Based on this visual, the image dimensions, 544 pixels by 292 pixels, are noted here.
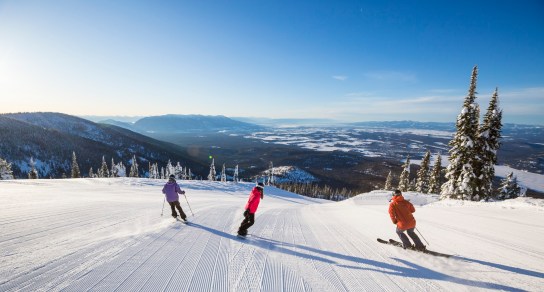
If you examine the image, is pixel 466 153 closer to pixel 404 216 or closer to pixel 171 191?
pixel 404 216

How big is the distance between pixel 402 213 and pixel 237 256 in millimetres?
4901

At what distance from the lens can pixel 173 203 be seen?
10.3m

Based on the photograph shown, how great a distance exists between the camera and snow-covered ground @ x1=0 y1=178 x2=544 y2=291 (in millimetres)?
5270

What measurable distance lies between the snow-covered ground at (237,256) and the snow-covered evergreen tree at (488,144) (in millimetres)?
21297

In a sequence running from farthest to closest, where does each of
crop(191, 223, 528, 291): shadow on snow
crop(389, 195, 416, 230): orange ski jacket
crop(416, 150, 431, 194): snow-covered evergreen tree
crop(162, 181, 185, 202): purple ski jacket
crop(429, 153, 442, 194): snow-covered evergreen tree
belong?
crop(416, 150, 431, 194): snow-covered evergreen tree
crop(429, 153, 442, 194): snow-covered evergreen tree
crop(162, 181, 185, 202): purple ski jacket
crop(389, 195, 416, 230): orange ski jacket
crop(191, 223, 528, 291): shadow on snow

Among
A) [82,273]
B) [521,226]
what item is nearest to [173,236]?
[82,273]

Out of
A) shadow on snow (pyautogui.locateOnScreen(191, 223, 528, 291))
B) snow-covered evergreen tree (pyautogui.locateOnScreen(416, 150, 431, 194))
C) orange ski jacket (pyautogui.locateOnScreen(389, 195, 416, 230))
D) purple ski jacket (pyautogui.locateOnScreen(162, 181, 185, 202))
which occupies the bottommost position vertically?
snow-covered evergreen tree (pyautogui.locateOnScreen(416, 150, 431, 194))

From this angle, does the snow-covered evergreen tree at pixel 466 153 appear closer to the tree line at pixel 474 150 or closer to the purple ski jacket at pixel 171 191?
the tree line at pixel 474 150

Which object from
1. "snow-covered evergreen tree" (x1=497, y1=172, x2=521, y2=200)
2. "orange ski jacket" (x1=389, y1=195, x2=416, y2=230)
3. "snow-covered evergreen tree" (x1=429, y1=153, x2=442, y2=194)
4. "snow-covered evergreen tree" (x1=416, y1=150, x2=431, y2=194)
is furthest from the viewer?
"snow-covered evergreen tree" (x1=416, y1=150, x2=431, y2=194)

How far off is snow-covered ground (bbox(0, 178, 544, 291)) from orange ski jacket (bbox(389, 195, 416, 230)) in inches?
34.0

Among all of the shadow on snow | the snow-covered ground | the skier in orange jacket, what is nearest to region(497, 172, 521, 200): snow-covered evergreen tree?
the snow-covered ground

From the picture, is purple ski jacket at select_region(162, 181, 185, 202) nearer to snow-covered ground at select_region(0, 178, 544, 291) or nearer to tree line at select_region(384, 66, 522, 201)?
snow-covered ground at select_region(0, 178, 544, 291)

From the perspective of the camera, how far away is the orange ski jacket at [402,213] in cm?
775

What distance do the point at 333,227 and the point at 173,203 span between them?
22.6 ft
